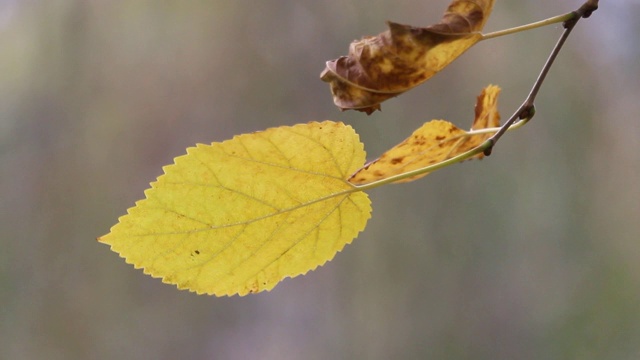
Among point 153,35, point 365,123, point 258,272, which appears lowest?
point 258,272

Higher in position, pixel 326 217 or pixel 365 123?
pixel 365 123

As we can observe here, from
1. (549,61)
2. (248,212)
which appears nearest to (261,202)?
(248,212)

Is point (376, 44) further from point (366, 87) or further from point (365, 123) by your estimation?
point (365, 123)

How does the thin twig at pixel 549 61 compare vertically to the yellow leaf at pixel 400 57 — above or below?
below

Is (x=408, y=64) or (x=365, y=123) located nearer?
(x=408, y=64)

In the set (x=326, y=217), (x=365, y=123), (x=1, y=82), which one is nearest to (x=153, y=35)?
(x=1, y=82)
